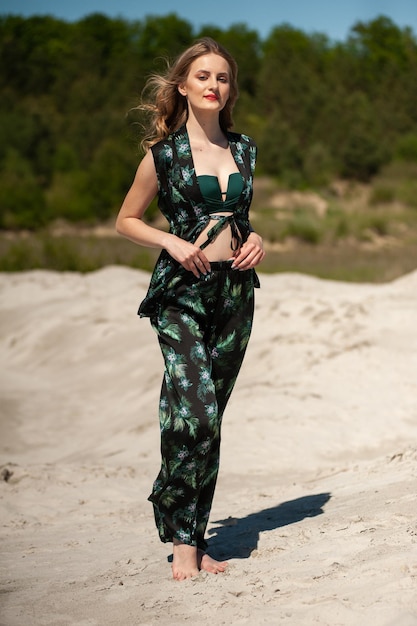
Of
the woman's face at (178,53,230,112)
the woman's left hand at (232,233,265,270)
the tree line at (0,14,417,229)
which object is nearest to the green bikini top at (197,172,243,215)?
the woman's left hand at (232,233,265,270)

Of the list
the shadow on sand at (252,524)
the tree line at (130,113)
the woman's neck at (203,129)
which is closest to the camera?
the woman's neck at (203,129)

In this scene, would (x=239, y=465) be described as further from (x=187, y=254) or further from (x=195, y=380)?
(x=187, y=254)

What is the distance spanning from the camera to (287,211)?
27.5 metres

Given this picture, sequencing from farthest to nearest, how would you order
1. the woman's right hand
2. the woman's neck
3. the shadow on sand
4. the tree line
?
the tree line < the shadow on sand < the woman's neck < the woman's right hand

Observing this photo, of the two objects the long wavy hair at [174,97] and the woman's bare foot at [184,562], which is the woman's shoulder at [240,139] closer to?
the long wavy hair at [174,97]

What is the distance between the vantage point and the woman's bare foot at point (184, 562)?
3.14 meters

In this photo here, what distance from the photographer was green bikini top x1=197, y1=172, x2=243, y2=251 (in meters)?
3.14

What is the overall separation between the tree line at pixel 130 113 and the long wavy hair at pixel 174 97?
16360mm

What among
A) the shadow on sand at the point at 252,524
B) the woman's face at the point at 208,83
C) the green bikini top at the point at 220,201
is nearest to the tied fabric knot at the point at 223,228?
the green bikini top at the point at 220,201

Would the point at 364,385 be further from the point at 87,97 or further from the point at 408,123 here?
the point at 87,97

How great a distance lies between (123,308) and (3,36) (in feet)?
151

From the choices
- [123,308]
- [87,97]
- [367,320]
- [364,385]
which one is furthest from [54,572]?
[87,97]

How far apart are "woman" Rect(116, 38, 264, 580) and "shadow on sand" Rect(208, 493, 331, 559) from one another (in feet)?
0.86

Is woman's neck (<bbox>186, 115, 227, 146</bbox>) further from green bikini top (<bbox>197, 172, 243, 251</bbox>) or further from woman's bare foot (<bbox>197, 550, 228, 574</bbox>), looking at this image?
woman's bare foot (<bbox>197, 550, 228, 574</bbox>)
